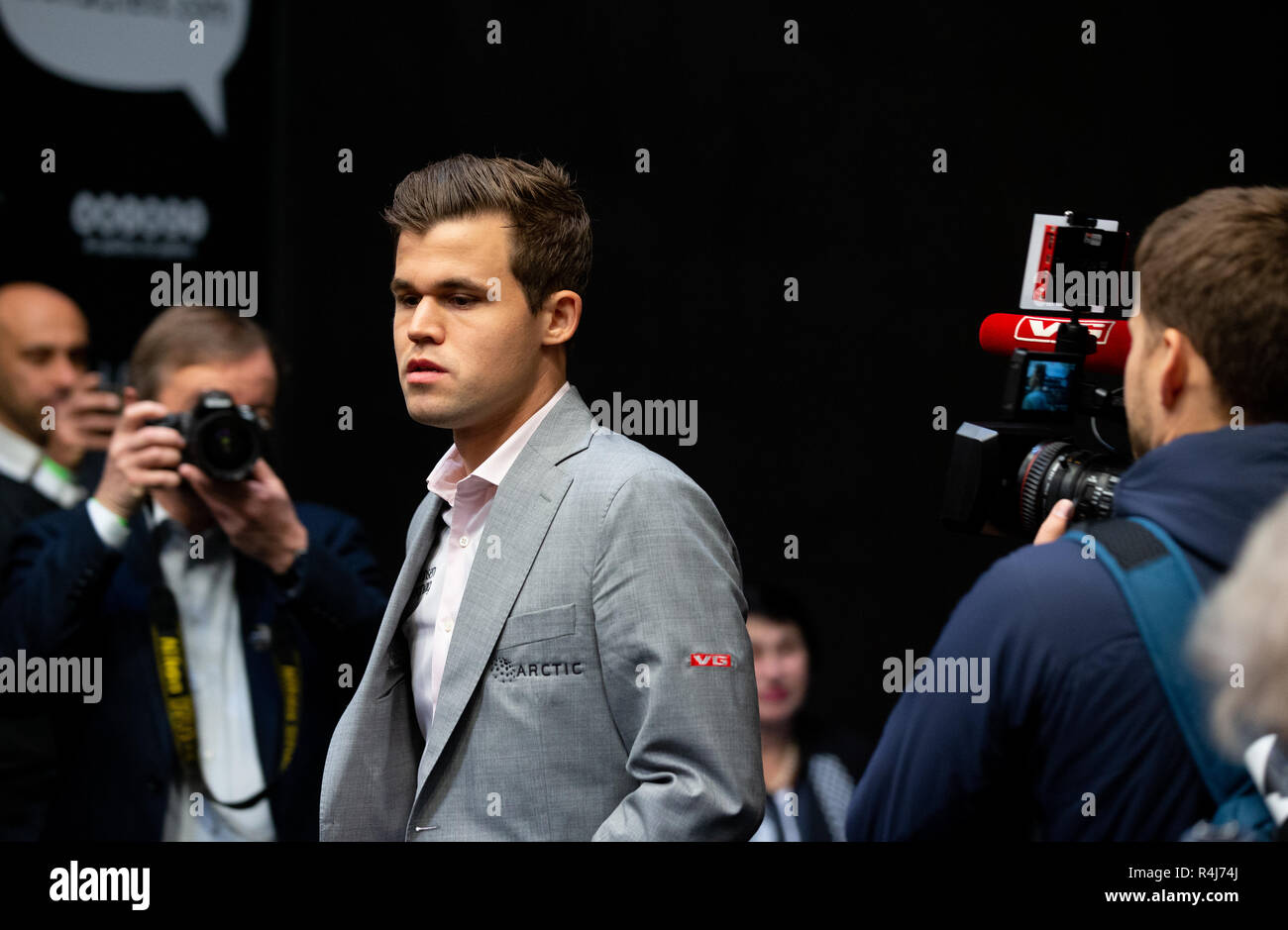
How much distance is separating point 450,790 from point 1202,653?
2.78 feet

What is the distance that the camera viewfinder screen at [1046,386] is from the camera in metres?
1.84

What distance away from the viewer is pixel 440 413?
5.80 feet

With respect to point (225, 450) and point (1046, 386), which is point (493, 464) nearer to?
point (1046, 386)

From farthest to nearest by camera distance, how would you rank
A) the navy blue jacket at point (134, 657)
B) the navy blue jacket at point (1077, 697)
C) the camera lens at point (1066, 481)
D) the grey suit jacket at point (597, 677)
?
the navy blue jacket at point (134, 657), the camera lens at point (1066, 481), the grey suit jacket at point (597, 677), the navy blue jacket at point (1077, 697)

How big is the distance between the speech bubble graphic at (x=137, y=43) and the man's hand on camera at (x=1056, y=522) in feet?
7.95

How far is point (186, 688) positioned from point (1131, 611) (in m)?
1.63

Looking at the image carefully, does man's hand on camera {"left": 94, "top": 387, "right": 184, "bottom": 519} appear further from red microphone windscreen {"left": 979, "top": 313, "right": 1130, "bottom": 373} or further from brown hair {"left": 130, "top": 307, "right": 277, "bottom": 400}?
red microphone windscreen {"left": 979, "top": 313, "right": 1130, "bottom": 373}

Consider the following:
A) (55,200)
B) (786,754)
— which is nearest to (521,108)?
(55,200)

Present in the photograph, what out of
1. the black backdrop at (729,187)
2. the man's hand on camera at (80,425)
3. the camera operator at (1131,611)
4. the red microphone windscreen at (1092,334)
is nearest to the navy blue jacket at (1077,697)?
the camera operator at (1131,611)

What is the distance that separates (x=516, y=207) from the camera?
5.96 feet

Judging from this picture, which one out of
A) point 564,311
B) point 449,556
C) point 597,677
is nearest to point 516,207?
point 564,311

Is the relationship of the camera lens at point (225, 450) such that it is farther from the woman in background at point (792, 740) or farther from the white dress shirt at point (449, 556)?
the woman in background at point (792, 740)

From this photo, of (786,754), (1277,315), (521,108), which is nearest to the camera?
(1277,315)
